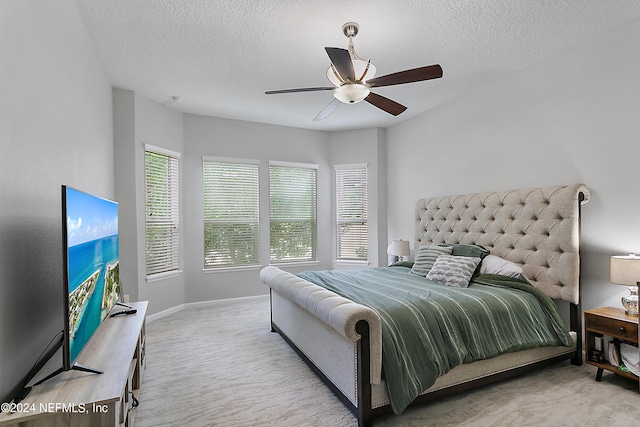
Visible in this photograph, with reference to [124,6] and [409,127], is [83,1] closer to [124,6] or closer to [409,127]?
[124,6]

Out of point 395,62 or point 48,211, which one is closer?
point 48,211

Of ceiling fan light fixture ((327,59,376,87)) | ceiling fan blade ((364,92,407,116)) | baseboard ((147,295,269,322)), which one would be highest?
ceiling fan light fixture ((327,59,376,87))

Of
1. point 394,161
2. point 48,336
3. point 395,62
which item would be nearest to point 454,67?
point 395,62

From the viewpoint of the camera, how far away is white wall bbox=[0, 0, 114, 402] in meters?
1.34

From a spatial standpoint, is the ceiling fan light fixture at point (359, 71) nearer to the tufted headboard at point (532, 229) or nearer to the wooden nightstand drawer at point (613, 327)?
the tufted headboard at point (532, 229)

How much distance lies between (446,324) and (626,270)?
133 cm

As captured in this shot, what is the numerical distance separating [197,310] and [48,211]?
3.17m

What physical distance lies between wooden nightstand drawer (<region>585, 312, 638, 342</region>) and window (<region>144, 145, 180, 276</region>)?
15.0 ft

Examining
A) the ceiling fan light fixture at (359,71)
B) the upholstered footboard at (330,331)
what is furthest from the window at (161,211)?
the ceiling fan light fixture at (359,71)

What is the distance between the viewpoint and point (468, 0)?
224cm

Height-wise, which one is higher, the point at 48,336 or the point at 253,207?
the point at 253,207

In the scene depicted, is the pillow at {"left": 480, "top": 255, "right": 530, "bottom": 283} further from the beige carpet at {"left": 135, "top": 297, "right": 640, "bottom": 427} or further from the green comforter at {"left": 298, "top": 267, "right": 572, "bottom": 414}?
the beige carpet at {"left": 135, "top": 297, "right": 640, "bottom": 427}

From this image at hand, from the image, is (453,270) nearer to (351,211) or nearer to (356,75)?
(356,75)

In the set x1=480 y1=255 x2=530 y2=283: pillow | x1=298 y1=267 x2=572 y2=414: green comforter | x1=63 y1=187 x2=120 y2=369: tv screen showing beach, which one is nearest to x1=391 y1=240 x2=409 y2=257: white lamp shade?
x1=480 y1=255 x2=530 y2=283: pillow
